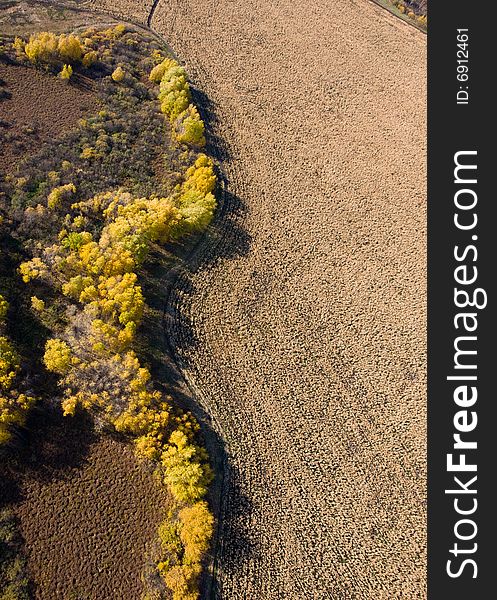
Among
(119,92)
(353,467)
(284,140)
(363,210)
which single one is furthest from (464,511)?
(119,92)

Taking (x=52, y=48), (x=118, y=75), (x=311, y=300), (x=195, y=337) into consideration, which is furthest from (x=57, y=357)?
(x=52, y=48)

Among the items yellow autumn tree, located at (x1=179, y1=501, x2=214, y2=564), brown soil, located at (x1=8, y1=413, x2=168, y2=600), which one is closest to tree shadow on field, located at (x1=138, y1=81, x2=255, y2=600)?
yellow autumn tree, located at (x1=179, y1=501, x2=214, y2=564)

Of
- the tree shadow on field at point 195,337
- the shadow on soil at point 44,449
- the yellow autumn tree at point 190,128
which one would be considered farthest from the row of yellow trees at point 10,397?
the yellow autumn tree at point 190,128

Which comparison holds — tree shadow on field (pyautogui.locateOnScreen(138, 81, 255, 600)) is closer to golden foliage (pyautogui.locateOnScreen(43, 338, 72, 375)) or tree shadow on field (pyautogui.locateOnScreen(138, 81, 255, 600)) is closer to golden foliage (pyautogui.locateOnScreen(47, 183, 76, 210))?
golden foliage (pyautogui.locateOnScreen(43, 338, 72, 375))

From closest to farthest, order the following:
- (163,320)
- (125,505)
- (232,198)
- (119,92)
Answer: (125,505)
(163,320)
(232,198)
(119,92)

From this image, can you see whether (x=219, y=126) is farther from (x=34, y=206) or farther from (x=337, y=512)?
(x=337, y=512)

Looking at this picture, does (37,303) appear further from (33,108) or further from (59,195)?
(33,108)
